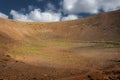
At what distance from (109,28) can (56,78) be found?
4278 cm

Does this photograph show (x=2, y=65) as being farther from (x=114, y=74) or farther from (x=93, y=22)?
(x=93, y=22)

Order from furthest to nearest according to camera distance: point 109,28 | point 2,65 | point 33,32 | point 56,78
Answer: point 33,32 → point 109,28 → point 2,65 → point 56,78

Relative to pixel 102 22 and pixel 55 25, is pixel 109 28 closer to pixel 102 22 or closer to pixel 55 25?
pixel 102 22

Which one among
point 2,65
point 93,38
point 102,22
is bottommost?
point 2,65

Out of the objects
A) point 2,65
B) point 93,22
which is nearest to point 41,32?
point 93,22

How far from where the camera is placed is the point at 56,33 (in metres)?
58.1

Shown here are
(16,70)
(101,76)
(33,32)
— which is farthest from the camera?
(33,32)

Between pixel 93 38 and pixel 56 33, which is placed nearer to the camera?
pixel 93 38

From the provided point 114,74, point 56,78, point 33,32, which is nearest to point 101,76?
point 114,74

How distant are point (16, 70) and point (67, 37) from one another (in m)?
40.1

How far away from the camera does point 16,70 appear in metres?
14.6

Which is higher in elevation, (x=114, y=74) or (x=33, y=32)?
(x=33, y=32)

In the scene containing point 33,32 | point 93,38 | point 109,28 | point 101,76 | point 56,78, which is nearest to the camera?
point 101,76

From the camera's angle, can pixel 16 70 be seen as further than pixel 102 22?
No
